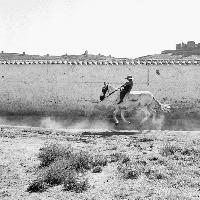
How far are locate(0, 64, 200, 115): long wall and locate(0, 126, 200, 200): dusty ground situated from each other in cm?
552

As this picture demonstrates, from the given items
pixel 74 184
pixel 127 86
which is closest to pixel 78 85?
pixel 127 86

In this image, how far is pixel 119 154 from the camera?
38.4 feet

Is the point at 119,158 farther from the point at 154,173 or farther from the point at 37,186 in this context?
the point at 37,186

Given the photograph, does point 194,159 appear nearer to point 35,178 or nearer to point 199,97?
point 35,178

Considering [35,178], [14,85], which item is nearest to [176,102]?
[14,85]

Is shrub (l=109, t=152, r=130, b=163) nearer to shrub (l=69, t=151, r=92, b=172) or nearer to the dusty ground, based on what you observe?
the dusty ground

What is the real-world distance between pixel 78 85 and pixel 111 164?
→ 460 inches

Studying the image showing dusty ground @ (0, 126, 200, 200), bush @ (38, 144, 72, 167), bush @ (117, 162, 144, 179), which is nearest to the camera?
dusty ground @ (0, 126, 200, 200)

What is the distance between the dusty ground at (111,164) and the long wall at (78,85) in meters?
5.52

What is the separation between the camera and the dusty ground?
871cm

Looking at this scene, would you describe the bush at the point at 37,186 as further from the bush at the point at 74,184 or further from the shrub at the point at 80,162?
the shrub at the point at 80,162

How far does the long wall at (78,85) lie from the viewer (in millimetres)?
21594

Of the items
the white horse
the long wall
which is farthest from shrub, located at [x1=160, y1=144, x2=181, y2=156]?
the long wall

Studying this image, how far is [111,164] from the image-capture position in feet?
36.2
